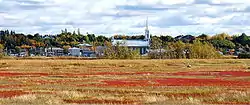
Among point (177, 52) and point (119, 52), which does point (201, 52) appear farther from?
point (119, 52)

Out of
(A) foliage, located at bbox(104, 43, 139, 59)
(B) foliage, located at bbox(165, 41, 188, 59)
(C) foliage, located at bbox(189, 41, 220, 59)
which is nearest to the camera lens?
(A) foliage, located at bbox(104, 43, 139, 59)

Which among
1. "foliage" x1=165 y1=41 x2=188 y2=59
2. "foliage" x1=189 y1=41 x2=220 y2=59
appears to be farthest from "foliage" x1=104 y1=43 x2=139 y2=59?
"foliage" x1=189 y1=41 x2=220 y2=59

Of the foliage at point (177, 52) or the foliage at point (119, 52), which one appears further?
the foliage at point (177, 52)

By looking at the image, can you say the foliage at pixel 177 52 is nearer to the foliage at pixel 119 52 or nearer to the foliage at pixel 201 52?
the foliage at pixel 201 52

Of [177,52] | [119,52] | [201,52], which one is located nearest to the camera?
[119,52]

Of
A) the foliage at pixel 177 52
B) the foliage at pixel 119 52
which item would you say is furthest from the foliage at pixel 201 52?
the foliage at pixel 119 52

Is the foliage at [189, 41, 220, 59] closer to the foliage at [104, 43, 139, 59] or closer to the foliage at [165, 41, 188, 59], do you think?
the foliage at [165, 41, 188, 59]

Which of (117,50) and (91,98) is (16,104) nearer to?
(91,98)

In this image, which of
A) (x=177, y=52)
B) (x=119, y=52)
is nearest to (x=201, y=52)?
(x=177, y=52)

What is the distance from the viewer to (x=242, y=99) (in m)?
29.9

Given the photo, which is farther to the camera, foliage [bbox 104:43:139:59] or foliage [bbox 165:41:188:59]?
foliage [bbox 165:41:188:59]

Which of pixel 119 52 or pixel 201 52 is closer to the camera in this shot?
pixel 119 52

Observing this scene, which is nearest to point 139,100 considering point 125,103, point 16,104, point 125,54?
point 125,103

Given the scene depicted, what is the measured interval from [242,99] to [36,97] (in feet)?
36.8
